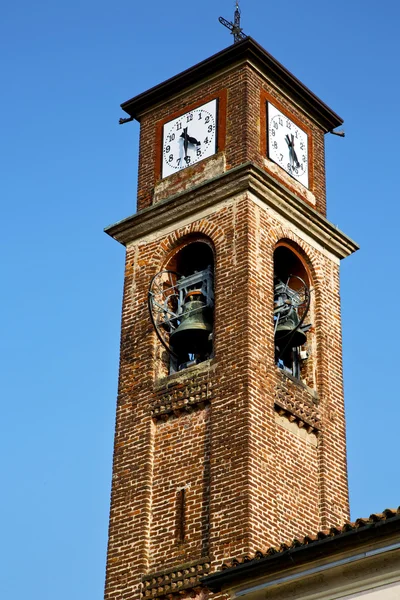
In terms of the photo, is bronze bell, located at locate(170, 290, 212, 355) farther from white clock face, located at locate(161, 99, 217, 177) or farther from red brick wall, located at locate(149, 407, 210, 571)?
white clock face, located at locate(161, 99, 217, 177)

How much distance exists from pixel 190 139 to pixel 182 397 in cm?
557

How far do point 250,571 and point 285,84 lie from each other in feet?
38.6

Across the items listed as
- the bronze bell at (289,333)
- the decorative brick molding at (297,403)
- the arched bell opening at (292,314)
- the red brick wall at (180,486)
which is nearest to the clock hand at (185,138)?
the arched bell opening at (292,314)

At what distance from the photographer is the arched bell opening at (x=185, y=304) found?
2155cm

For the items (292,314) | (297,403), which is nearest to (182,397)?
(297,403)

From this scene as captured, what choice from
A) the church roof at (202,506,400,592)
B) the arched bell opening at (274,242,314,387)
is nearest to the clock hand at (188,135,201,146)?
the arched bell opening at (274,242,314,387)

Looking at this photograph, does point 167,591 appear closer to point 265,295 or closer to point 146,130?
point 265,295

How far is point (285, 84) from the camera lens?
24438 millimetres

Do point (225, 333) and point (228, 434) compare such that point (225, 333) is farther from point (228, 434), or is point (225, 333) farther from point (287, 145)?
point (287, 145)

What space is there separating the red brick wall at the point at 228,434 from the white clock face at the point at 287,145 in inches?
65.3

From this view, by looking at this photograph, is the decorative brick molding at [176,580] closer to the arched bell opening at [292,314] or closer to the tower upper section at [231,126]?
the arched bell opening at [292,314]

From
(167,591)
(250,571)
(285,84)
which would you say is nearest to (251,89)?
(285,84)

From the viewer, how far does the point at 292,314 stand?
71.8 ft

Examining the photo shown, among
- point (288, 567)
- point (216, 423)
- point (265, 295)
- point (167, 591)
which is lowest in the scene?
point (288, 567)
